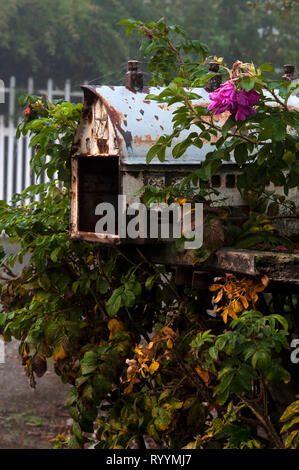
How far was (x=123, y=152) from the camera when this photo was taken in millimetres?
3211

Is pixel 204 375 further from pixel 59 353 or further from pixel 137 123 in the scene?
pixel 137 123

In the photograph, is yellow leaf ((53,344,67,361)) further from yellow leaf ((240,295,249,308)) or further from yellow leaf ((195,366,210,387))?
yellow leaf ((240,295,249,308))

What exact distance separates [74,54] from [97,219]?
13.3 meters

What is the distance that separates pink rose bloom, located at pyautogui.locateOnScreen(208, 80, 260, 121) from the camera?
102 inches

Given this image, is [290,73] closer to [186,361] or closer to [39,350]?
[186,361]

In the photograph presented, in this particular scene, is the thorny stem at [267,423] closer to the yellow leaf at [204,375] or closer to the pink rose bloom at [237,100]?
the yellow leaf at [204,375]

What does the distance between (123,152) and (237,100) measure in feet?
2.49

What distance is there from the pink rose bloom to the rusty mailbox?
0.61 meters

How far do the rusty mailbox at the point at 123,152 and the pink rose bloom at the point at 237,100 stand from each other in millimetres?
608

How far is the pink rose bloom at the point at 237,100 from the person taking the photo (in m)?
2.58

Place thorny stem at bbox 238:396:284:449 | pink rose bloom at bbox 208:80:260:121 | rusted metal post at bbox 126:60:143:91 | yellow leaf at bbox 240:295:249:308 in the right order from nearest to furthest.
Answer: pink rose bloom at bbox 208:80:260:121, yellow leaf at bbox 240:295:249:308, thorny stem at bbox 238:396:284:449, rusted metal post at bbox 126:60:143:91

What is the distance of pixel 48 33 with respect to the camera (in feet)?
52.5

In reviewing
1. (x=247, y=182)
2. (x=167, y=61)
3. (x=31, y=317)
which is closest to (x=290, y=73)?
(x=167, y=61)

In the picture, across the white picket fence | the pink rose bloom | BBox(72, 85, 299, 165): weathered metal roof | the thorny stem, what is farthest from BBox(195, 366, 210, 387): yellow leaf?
the white picket fence
